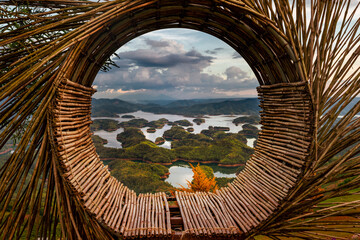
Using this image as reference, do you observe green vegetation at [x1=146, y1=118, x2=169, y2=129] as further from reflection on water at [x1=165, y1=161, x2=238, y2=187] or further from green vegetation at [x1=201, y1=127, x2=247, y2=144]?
reflection on water at [x1=165, y1=161, x2=238, y2=187]

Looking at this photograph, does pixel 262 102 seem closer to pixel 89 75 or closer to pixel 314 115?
pixel 314 115

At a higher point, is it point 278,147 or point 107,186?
point 278,147

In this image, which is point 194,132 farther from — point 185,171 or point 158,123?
point 185,171

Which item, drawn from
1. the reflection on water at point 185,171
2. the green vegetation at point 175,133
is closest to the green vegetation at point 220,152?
the reflection on water at point 185,171

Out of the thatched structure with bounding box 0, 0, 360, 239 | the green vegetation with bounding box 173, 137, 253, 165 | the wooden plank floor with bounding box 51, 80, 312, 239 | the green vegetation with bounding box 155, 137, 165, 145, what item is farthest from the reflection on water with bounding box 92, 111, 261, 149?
the thatched structure with bounding box 0, 0, 360, 239

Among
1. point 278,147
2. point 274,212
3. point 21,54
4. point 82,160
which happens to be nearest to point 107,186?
point 82,160

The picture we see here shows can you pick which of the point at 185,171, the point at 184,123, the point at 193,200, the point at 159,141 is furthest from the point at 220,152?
the point at 193,200

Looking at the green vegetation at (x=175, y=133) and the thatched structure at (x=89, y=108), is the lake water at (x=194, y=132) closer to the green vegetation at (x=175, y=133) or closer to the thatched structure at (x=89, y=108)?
the green vegetation at (x=175, y=133)
